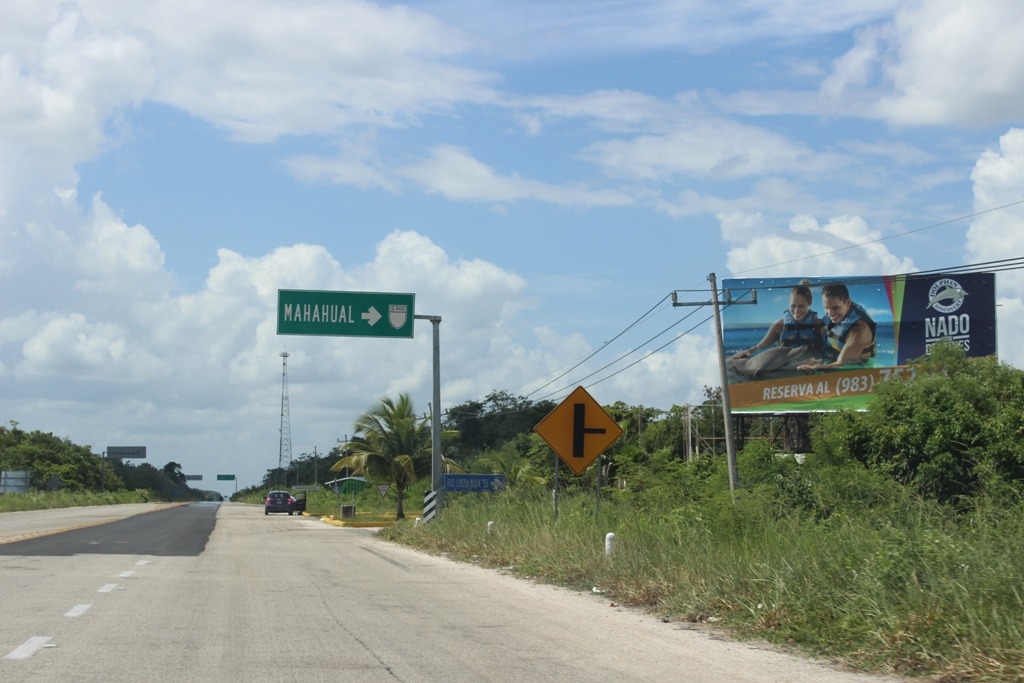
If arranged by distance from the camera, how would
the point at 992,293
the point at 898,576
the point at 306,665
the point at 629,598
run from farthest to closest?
the point at 992,293 → the point at 629,598 → the point at 898,576 → the point at 306,665

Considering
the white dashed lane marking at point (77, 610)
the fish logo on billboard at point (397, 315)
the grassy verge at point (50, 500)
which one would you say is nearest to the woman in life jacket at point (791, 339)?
the fish logo on billboard at point (397, 315)

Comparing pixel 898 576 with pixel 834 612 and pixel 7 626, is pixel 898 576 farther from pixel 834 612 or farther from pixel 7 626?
pixel 7 626

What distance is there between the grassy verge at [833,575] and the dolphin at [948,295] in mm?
22637

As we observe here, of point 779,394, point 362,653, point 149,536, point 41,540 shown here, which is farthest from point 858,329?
point 362,653

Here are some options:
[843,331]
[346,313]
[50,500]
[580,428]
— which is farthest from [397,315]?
[50,500]

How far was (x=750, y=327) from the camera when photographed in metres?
39.1

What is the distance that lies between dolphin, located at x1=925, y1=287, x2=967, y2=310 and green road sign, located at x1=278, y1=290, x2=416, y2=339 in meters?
20.6

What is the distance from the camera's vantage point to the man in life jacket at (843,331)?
125 feet

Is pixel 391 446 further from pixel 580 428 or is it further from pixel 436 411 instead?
pixel 580 428

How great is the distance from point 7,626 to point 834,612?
7.98 metres

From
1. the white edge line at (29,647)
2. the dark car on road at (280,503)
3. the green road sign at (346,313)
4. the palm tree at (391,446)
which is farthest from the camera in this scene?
the dark car on road at (280,503)

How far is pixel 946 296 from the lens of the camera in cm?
3688

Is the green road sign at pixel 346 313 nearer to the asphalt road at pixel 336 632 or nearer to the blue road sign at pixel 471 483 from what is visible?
the blue road sign at pixel 471 483

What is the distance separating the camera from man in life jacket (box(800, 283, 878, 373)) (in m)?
38.0
